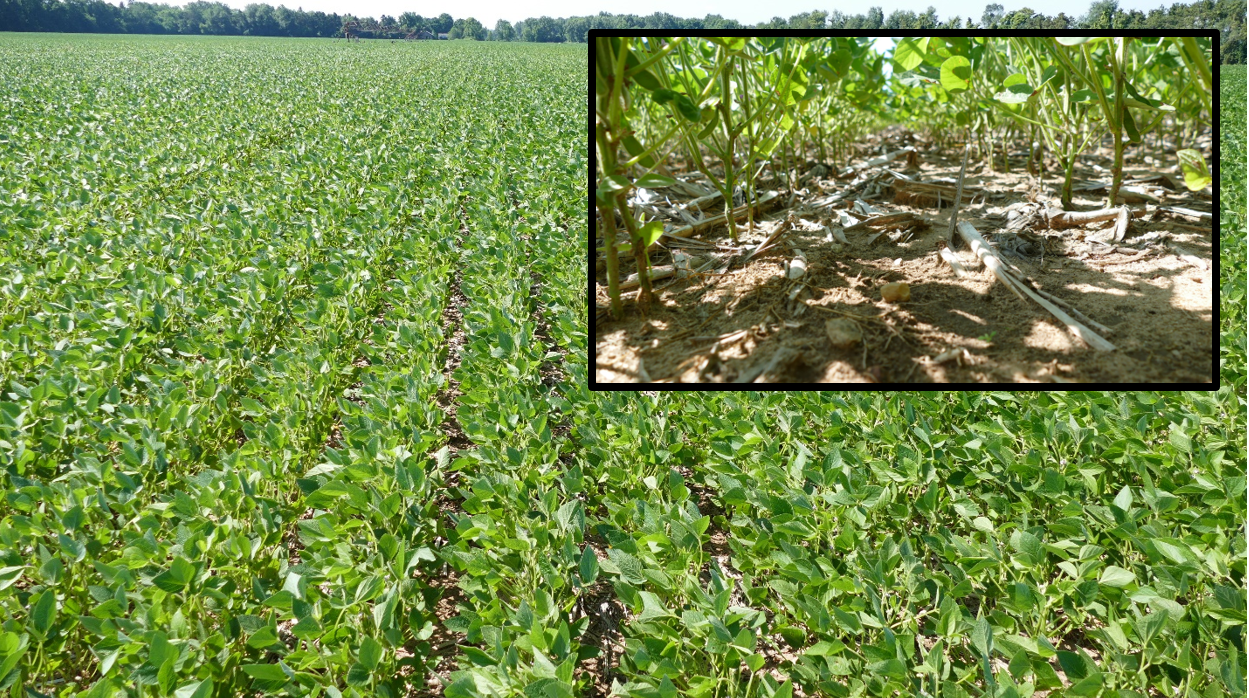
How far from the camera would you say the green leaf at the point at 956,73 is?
1418 millimetres

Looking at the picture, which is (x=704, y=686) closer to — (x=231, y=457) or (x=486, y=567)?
(x=486, y=567)

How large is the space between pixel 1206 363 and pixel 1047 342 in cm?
31

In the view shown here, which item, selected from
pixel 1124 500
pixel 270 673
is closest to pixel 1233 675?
pixel 1124 500

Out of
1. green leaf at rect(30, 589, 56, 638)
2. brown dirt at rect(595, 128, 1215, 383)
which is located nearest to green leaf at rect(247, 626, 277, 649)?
green leaf at rect(30, 589, 56, 638)

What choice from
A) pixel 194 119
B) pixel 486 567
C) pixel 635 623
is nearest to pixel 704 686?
pixel 635 623

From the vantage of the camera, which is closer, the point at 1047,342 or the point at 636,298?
the point at 1047,342

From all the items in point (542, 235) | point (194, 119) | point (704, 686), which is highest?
point (194, 119)

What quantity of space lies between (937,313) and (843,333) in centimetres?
16

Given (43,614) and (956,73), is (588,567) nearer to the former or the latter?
(43,614)

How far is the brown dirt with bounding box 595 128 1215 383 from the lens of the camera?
128 centimetres

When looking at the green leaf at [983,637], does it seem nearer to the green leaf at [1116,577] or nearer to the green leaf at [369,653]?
the green leaf at [1116,577]

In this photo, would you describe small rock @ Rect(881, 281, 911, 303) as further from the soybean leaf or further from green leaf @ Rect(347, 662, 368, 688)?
green leaf @ Rect(347, 662, 368, 688)

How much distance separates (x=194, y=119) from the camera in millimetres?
10516

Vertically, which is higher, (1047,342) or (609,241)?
(609,241)
